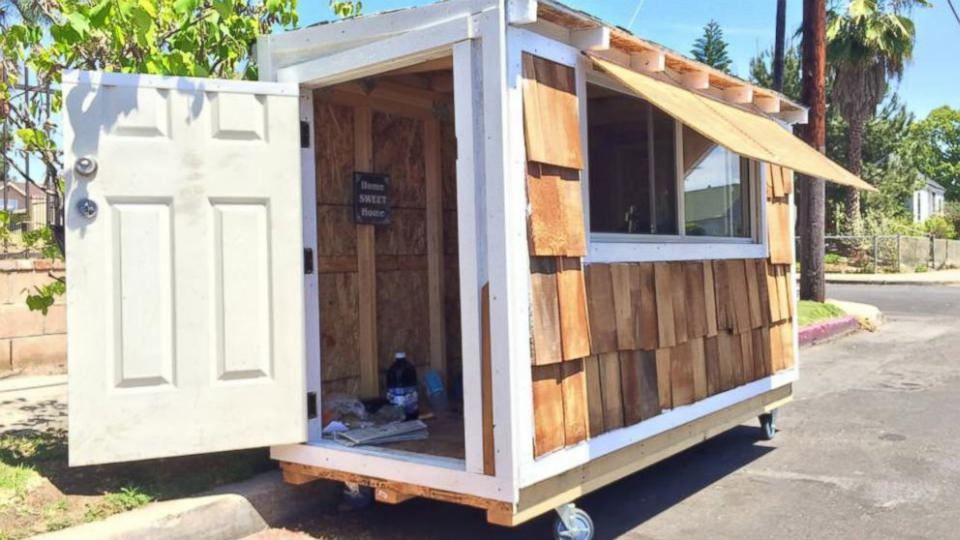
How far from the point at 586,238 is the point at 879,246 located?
87.6 feet

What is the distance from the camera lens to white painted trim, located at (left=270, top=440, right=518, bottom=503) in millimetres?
3876

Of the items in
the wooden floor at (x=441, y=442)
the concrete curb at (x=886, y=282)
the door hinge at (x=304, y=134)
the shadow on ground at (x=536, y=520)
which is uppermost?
the door hinge at (x=304, y=134)

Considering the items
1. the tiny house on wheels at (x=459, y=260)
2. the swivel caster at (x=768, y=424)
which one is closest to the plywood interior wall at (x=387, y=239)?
the tiny house on wheels at (x=459, y=260)

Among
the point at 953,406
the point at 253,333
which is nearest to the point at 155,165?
the point at 253,333

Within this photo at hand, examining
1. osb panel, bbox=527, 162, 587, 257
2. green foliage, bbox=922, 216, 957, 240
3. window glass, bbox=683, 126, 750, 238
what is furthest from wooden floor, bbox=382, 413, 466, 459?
green foliage, bbox=922, 216, 957, 240

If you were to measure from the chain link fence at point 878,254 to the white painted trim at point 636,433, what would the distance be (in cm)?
2261

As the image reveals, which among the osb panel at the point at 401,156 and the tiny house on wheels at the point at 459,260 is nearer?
the tiny house on wheels at the point at 459,260

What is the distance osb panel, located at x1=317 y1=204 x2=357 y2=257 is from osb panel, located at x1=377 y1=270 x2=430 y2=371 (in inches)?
16.1

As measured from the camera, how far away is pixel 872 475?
5.61 meters

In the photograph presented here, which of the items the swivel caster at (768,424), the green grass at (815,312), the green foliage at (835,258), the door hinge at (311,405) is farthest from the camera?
the green foliage at (835,258)

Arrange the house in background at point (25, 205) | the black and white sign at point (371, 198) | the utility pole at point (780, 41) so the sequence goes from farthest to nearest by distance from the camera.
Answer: the utility pole at point (780, 41) → the house in background at point (25, 205) → the black and white sign at point (371, 198)

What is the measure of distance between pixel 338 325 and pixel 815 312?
9794 millimetres

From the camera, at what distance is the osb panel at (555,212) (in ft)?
12.9

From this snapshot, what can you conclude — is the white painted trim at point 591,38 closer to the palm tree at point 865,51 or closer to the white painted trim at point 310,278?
the white painted trim at point 310,278
